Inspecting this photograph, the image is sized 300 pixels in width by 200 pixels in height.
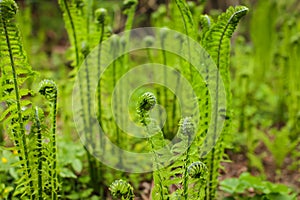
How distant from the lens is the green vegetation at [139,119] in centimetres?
123

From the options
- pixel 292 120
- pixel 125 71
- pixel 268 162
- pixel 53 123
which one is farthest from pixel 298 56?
pixel 53 123

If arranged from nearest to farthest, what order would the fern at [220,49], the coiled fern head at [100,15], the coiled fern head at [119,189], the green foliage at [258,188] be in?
1. the coiled fern head at [119,189]
2. the fern at [220,49]
3. the coiled fern head at [100,15]
4. the green foliage at [258,188]

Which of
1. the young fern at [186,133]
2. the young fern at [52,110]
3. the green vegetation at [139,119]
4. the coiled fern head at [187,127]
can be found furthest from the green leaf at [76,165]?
the coiled fern head at [187,127]

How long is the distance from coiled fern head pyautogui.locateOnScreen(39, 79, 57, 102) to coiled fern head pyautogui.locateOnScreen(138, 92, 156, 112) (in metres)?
0.29

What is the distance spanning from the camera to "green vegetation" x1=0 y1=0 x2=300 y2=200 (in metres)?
1.23

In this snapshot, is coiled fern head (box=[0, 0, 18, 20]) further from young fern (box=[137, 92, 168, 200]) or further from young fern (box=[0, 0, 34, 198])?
young fern (box=[137, 92, 168, 200])

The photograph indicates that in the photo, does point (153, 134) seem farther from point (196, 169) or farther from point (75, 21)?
point (75, 21)

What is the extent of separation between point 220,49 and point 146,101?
479 mm

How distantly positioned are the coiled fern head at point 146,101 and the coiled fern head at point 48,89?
29 cm

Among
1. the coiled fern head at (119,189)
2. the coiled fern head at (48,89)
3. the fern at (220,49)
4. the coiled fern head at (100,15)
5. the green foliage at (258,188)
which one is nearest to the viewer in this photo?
the coiled fern head at (119,189)

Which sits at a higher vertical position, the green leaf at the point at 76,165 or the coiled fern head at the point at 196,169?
the coiled fern head at the point at 196,169

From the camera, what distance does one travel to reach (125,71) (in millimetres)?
1888

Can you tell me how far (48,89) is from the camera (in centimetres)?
122

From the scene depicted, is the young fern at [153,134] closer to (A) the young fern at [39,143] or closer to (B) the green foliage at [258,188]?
(A) the young fern at [39,143]
